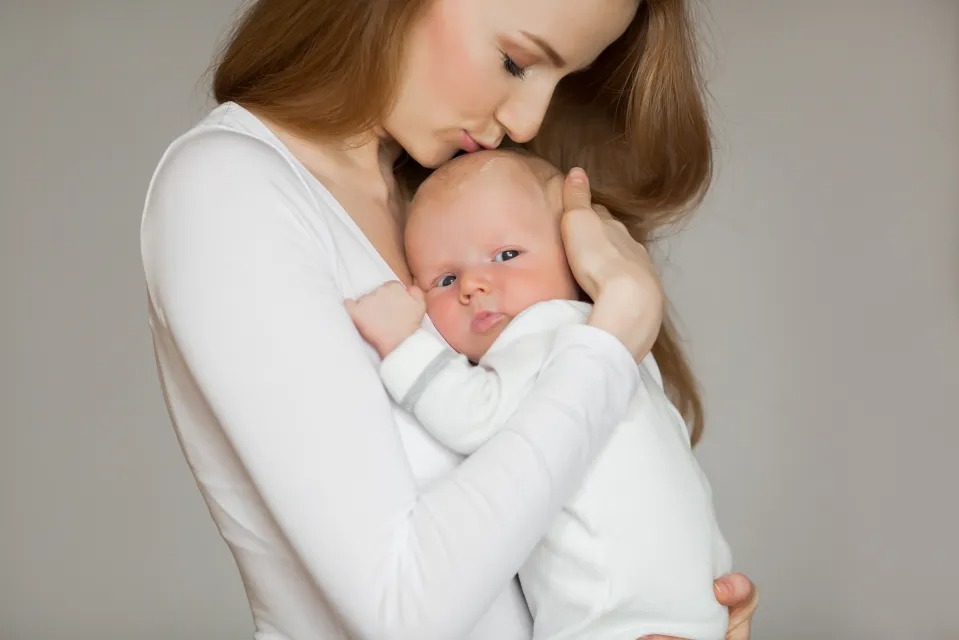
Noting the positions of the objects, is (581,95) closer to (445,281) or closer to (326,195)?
(445,281)

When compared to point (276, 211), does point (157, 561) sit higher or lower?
lower

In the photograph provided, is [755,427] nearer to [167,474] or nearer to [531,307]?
[167,474]

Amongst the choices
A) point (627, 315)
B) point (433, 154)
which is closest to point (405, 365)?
point (627, 315)

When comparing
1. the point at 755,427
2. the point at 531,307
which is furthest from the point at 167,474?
the point at 531,307

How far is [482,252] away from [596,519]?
0.39 metres

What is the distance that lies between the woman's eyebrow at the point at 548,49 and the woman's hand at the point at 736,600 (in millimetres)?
686

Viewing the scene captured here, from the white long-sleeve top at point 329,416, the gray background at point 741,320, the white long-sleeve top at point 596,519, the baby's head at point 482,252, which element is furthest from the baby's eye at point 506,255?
the gray background at point 741,320

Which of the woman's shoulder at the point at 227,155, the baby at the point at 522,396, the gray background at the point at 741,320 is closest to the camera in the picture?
the woman's shoulder at the point at 227,155

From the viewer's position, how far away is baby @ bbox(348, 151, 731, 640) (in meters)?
1.31

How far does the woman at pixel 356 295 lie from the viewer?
1101 millimetres

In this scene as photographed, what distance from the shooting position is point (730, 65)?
131 inches

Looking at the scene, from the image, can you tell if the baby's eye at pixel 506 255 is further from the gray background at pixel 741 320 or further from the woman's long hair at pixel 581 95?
the gray background at pixel 741 320

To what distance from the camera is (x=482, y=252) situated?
4.97 ft

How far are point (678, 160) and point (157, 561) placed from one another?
2140 millimetres
